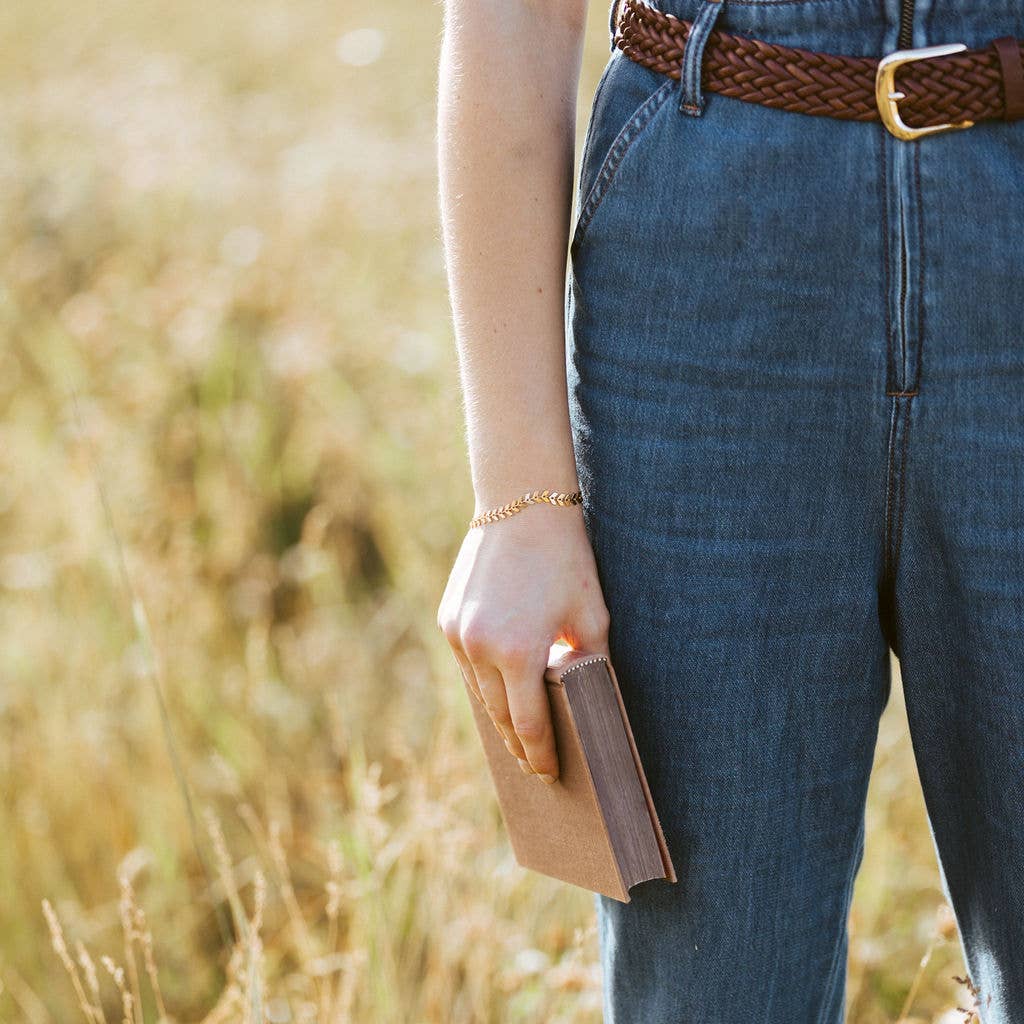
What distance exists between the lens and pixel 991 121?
68 cm

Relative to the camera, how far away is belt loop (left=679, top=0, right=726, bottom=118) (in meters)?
0.72

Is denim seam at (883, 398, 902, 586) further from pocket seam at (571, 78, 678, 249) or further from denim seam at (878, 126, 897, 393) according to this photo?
pocket seam at (571, 78, 678, 249)

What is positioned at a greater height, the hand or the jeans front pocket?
the jeans front pocket

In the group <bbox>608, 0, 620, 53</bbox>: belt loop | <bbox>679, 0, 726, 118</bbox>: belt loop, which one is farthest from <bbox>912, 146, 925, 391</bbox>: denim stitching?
<bbox>608, 0, 620, 53</bbox>: belt loop

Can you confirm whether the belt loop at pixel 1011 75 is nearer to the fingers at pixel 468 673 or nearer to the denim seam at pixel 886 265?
the denim seam at pixel 886 265

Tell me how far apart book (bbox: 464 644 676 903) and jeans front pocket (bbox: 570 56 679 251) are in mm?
292

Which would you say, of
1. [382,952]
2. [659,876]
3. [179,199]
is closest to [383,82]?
[179,199]

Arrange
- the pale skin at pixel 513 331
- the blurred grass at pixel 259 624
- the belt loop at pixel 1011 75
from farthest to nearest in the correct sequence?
the blurred grass at pixel 259 624
the pale skin at pixel 513 331
the belt loop at pixel 1011 75

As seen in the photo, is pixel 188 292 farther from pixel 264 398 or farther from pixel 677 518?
pixel 677 518

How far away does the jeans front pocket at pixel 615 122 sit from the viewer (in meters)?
0.74

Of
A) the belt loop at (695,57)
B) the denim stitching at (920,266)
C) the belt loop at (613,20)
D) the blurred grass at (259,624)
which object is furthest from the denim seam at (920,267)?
the blurred grass at (259,624)

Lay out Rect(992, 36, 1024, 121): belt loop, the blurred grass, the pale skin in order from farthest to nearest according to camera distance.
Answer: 1. the blurred grass
2. the pale skin
3. Rect(992, 36, 1024, 121): belt loop

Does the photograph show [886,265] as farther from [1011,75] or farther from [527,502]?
[527,502]

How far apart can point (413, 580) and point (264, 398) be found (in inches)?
34.9
